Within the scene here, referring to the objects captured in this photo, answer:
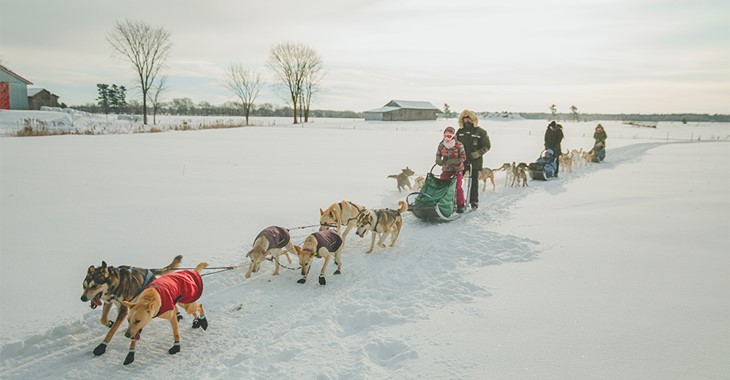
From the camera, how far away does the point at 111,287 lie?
333 cm

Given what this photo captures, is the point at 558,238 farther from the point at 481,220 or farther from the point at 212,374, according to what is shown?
the point at 212,374

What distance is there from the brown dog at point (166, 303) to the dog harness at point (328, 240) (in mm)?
1481

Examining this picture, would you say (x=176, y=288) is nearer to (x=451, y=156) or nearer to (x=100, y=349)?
(x=100, y=349)

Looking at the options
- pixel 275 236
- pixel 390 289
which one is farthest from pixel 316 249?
pixel 390 289

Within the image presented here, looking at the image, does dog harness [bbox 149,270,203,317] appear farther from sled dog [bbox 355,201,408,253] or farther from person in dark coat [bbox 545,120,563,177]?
person in dark coat [bbox 545,120,563,177]

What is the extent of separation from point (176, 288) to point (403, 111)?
71047 millimetres

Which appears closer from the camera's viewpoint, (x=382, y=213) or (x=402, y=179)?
(x=382, y=213)

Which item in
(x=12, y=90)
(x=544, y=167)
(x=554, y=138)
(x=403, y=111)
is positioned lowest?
(x=544, y=167)

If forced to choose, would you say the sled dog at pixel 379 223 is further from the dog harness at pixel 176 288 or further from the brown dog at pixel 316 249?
the dog harness at pixel 176 288

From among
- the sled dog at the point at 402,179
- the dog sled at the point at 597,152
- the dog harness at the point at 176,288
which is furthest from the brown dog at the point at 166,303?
the dog sled at the point at 597,152

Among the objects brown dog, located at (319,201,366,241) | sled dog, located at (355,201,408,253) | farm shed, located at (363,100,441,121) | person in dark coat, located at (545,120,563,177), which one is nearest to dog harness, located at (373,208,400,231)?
sled dog, located at (355,201,408,253)

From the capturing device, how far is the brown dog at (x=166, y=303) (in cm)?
316

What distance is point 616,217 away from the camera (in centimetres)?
812

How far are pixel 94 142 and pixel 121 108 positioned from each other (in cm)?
7092
